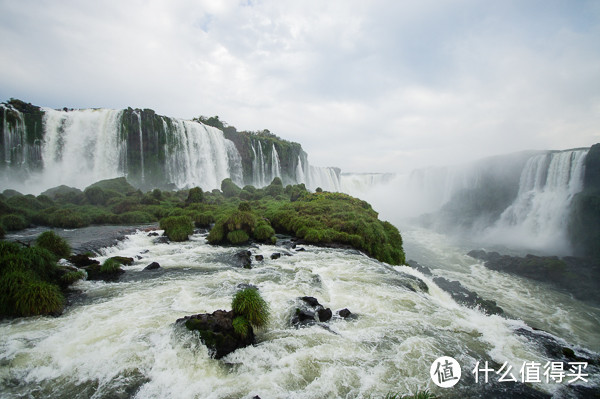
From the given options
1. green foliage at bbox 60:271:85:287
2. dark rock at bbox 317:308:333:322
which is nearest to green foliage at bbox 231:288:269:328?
dark rock at bbox 317:308:333:322

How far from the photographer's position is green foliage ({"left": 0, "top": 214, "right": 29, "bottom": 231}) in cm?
1752

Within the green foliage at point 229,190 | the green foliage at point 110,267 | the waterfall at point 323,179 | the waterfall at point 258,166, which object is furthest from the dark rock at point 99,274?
the waterfall at point 323,179

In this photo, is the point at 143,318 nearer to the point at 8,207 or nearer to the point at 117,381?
the point at 117,381

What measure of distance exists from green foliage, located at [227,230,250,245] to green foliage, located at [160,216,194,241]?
10.4 feet

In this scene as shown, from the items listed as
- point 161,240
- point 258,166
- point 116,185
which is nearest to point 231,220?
point 161,240

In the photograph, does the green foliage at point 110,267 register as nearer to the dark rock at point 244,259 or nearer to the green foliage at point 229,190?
the dark rock at point 244,259

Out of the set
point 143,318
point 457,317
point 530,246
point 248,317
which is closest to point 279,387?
point 248,317

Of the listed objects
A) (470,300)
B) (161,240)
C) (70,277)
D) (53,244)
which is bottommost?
(470,300)

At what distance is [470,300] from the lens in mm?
16281

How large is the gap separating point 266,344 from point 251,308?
109 cm

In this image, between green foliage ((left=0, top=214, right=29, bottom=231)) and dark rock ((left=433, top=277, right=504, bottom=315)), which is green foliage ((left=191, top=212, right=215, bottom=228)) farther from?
dark rock ((left=433, top=277, right=504, bottom=315))

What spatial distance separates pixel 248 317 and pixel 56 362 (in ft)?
13.9

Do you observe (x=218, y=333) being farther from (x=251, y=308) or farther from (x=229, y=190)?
(x=229, y=190)

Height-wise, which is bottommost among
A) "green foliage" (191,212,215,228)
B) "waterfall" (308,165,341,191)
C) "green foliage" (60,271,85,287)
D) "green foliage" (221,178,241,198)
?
"green foliage" (60,271,85,287)
